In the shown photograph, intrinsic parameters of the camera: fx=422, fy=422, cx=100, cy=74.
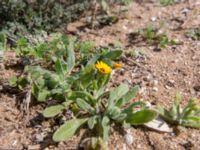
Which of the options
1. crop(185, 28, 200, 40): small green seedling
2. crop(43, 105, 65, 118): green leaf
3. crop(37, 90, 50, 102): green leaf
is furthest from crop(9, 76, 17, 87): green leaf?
crop(185, 28, 200, 40): small green seedling

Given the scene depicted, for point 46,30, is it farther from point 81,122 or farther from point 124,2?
point 81,122

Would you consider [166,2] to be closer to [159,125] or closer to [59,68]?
[59,68]

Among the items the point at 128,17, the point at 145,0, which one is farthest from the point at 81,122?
the point at 145,0

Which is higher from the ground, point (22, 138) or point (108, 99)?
point (108, 99)

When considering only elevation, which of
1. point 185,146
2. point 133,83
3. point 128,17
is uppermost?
point 128,17

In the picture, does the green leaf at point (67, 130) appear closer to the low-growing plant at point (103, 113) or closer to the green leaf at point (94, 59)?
the low-growing plant at point (103, 113)

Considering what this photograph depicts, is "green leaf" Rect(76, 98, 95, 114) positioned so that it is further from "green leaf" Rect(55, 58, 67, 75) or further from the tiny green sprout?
the tiny green sprout
